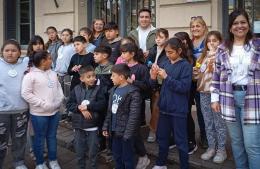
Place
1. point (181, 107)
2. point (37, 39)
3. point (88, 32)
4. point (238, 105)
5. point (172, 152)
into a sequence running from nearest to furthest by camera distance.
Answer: point (238, 105) < point (181, 107) < point (172, 152) < point (37, 39) < point (88, 32)

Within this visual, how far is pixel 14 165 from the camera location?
4.92 m

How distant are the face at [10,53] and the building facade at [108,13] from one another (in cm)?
382

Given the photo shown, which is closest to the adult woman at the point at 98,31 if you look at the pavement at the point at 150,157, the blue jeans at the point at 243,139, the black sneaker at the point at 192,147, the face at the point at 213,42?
the pavement at the point at 150,157

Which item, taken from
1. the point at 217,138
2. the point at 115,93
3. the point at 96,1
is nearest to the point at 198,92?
the point at 217,138

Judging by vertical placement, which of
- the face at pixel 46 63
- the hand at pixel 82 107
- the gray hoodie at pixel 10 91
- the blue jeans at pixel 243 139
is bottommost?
the blue jeans at pixel 243 139

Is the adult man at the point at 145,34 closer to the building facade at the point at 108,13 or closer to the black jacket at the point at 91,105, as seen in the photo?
the black jacket at the point at 91,105

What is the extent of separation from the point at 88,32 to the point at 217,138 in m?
2.61

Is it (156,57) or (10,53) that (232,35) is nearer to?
(156,57)

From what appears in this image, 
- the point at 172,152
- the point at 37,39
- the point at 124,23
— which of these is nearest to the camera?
the point at 172,152

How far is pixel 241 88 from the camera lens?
12.0ft

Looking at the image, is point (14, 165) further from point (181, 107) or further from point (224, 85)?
point (224, 85)

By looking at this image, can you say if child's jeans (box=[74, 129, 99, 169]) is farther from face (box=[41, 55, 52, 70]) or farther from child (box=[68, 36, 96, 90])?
child (box=[68, 36, 96, 90])

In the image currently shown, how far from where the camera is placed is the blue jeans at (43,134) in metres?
4.68

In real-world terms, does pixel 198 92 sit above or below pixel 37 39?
below
